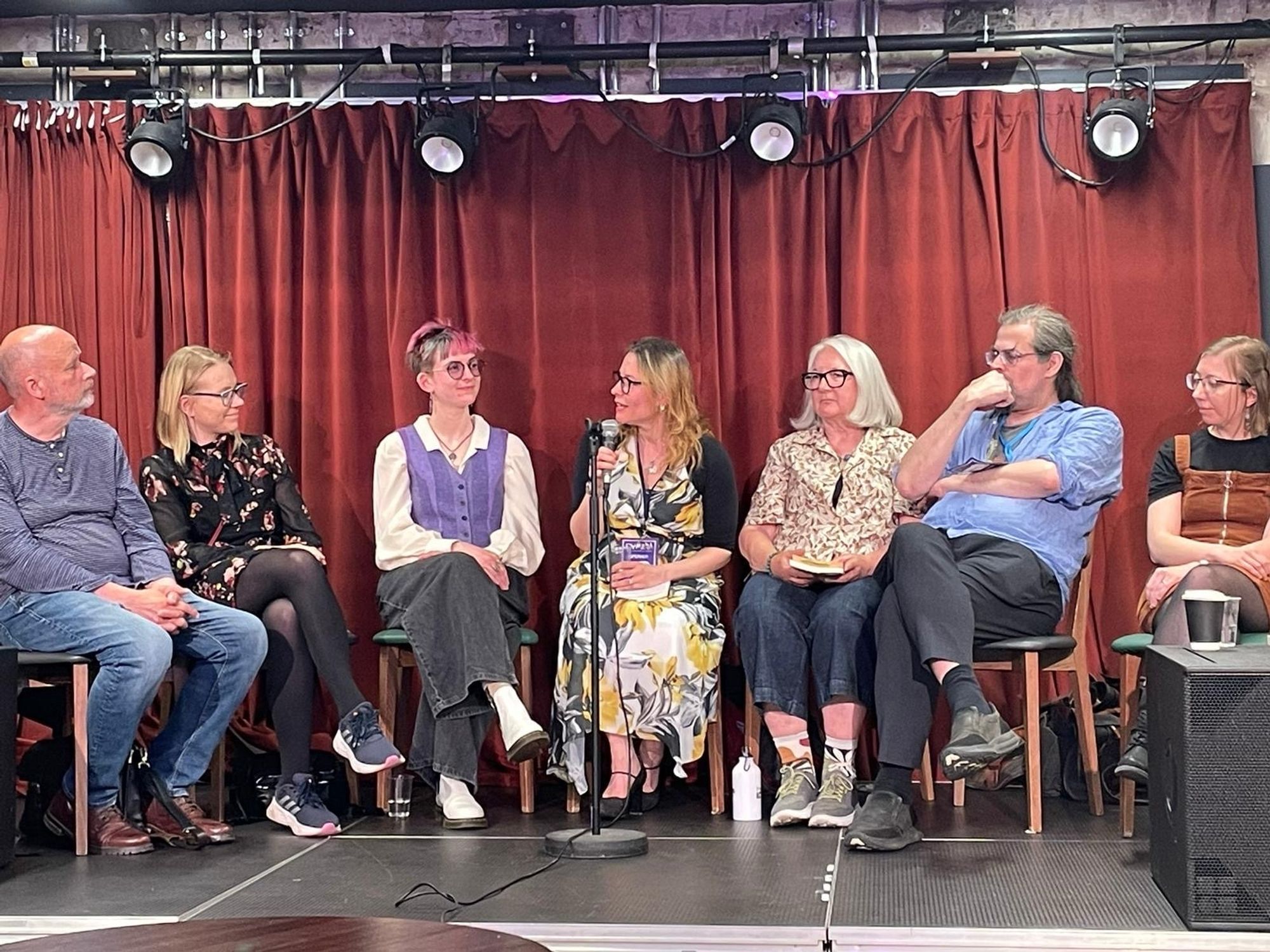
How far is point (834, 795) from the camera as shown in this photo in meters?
3.91

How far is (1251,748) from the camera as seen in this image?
8.86 feet

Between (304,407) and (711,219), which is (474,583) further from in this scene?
(711,219)

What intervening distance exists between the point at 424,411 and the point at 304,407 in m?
0.39

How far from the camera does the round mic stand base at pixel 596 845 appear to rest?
3500mm

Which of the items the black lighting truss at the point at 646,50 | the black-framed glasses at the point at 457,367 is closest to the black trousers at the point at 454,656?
the black-framed glasses at the point at 457,367

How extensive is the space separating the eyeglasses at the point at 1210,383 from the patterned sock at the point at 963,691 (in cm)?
114

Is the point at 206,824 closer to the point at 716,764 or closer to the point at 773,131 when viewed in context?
the point at 716,764

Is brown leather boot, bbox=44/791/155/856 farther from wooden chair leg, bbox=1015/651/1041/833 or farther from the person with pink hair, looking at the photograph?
wooden chair leg, bbox=1015/651/1041/833

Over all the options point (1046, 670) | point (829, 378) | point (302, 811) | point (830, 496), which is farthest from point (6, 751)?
point (1046, 670)

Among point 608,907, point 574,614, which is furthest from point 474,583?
point 608,907

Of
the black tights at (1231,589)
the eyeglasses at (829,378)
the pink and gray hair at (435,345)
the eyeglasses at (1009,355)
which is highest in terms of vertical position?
the pink and gray hair at (435,345)

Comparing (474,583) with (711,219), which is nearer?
(474,583)

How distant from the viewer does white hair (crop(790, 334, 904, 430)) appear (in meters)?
4.38

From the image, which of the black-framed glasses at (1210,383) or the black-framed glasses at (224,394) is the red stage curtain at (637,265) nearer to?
the black-framed glasses at (224,394)
